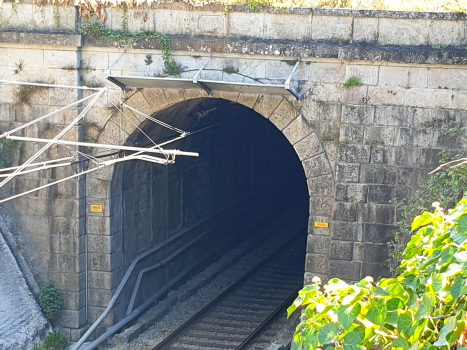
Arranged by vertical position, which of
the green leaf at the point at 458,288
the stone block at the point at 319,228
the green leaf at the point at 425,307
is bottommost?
the stone block at the point at 319,228

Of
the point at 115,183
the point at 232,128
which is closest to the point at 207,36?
the point at 115,183

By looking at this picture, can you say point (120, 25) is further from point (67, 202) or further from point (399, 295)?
point (399, 295)

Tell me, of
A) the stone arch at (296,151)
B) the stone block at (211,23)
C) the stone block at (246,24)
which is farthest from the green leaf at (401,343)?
the stone block at (211,23)

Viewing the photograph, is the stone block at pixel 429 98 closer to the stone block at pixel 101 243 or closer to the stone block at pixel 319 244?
the stone block at pixel 319 244

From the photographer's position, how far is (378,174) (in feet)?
34.0

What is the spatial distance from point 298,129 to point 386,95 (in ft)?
4.76

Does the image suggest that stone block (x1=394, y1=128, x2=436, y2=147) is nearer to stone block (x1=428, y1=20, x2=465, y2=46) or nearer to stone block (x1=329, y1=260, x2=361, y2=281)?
stone block (x1=428, y1=20, x2=465, y2=46)

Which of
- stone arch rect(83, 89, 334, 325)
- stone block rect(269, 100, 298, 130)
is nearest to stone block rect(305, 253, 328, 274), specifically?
stone arch rect(83, 89, 334, 325)

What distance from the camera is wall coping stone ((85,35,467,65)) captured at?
385 inches

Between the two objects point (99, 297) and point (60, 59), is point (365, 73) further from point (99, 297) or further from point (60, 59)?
point (99, 297)

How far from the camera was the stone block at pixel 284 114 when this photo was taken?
34.8ft

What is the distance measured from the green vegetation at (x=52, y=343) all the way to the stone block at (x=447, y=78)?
7190 mm

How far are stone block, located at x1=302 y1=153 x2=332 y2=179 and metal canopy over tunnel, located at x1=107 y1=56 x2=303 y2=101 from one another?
98 cm

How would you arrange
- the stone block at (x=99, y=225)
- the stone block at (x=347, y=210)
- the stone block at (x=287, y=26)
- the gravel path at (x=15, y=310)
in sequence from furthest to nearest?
the stone block at (x=99, y=225) < the gravel path at (x=15, y=310) < the stone block at (x=347, y=210) < the stone block at (x=287, y=26)
